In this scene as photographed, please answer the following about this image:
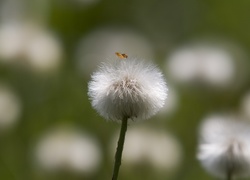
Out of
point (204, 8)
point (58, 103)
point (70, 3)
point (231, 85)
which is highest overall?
point (204, 8)

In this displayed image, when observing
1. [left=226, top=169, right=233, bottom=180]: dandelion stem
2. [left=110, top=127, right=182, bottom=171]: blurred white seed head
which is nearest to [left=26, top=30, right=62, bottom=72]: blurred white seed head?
[left=110, top=127, right=182, bottom=171]: blurred white seed head

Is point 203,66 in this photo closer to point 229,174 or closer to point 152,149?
point 152,149

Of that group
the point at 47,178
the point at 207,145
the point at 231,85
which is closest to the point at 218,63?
the point at 231,85

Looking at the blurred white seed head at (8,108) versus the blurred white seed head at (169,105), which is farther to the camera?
the blurred white seed head at (169,105)

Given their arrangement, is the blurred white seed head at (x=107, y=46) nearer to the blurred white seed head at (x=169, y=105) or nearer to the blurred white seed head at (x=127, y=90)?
the blurred white seed head at (x=169, y=105)

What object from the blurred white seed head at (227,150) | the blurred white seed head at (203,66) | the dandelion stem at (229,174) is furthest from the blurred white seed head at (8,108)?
the dandelion stem at (229,174)

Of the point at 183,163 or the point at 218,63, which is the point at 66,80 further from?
the point at 183,163
